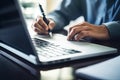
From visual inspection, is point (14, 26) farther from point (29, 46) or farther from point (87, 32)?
point (87, 32)

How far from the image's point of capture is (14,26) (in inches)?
22.0

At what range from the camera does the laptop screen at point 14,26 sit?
1.63ft

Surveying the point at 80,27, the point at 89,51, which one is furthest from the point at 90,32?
the point at 89,51

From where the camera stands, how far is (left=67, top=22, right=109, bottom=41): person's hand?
87cm

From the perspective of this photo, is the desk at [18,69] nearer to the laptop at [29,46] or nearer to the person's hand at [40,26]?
the laptop at [29,46]

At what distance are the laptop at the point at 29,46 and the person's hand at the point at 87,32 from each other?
0.04 meters

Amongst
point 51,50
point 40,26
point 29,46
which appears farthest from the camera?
point 40,26

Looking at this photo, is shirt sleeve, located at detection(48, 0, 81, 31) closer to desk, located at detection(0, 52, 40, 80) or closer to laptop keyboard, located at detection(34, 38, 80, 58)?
laptop keyboard, located at detection(34, 38, 80, 58)

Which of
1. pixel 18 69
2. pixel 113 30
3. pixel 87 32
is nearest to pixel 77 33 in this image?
pixel 87 32

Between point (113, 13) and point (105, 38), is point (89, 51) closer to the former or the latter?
point (105, 38)

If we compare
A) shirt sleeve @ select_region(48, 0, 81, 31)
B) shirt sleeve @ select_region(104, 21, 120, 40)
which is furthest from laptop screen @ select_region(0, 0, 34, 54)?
shirt sleeve @ select_region(48, 0, 81, 31)

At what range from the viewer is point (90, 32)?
2.98 ft

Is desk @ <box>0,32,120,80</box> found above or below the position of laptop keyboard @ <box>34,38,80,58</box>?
below

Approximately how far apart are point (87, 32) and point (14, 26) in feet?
1.31
